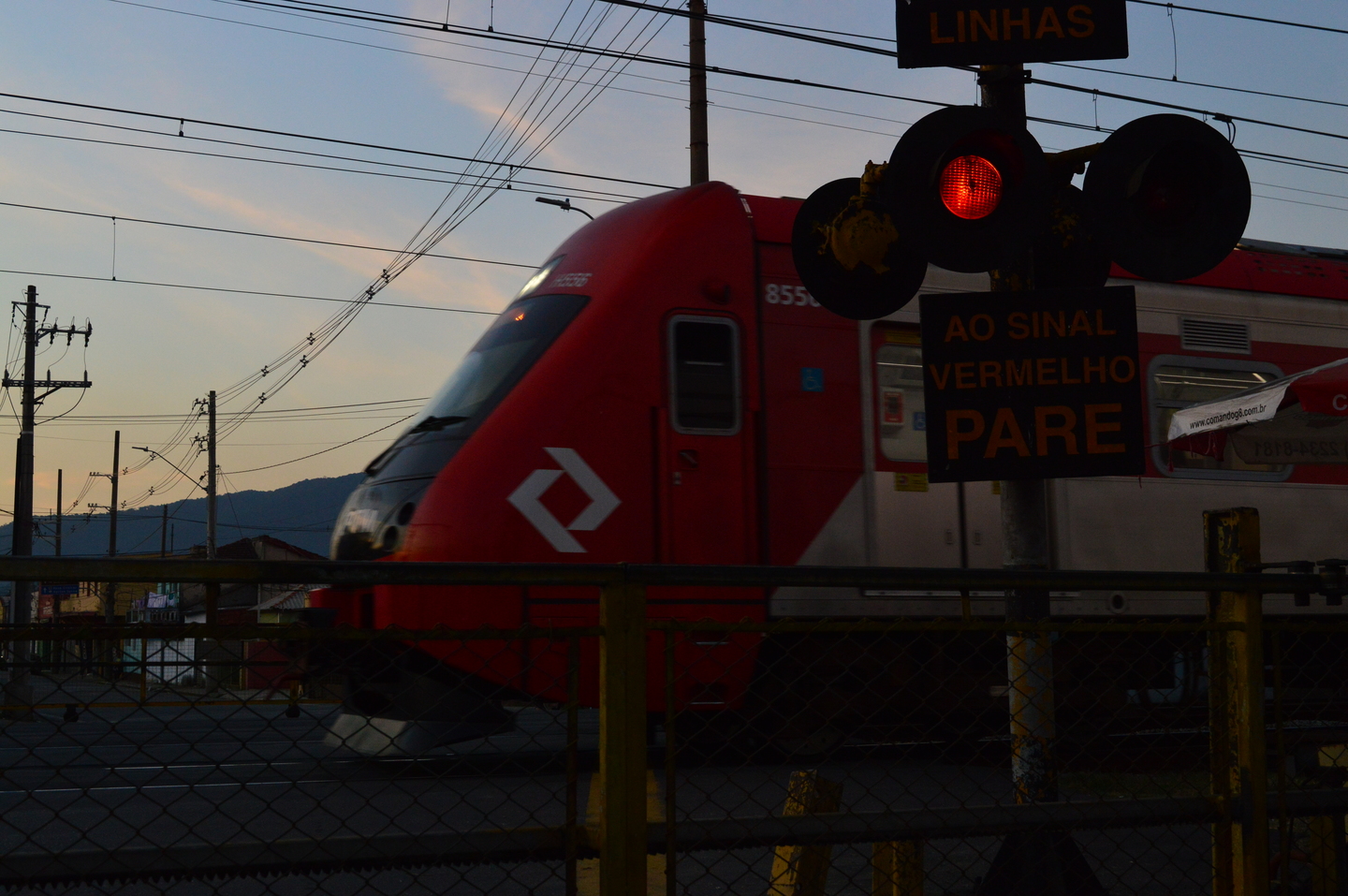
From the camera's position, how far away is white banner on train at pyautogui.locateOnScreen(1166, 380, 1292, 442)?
306 inches

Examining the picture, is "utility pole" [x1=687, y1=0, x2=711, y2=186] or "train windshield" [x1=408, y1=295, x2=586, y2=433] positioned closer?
"train windshield" [x1=408, y1=295, x2=586, y2=433]

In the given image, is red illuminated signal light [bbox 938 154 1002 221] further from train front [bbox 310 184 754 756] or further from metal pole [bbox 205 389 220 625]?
metal pole [bbox 205 389 220 625]

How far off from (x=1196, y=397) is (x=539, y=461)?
5.59 m

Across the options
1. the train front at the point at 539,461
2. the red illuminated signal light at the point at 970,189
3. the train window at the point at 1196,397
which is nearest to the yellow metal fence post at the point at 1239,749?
the red illuminated signal light at the point at 970,189

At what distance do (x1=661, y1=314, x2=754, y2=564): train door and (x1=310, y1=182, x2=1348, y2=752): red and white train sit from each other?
0.01m

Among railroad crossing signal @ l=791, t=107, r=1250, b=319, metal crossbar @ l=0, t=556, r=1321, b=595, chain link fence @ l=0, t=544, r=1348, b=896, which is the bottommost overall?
chain link fence @ l=0, t=544, r=1348, b=896

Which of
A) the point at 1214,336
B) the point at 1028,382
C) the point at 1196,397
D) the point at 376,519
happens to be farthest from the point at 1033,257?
the point at 1214,336

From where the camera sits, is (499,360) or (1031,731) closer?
(1031,731)

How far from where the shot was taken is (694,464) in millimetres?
8320

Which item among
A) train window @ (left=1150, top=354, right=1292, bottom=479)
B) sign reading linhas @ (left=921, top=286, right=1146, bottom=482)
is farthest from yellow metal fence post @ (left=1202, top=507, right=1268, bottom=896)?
train window @ (left=1150, top=354, right=1292, bottom=479)

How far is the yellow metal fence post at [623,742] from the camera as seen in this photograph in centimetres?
253

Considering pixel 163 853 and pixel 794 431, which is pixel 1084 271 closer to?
pixel 163 853

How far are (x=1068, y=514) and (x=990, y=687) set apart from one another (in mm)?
1456

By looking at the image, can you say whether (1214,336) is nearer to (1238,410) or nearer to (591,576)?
(1238,410)
